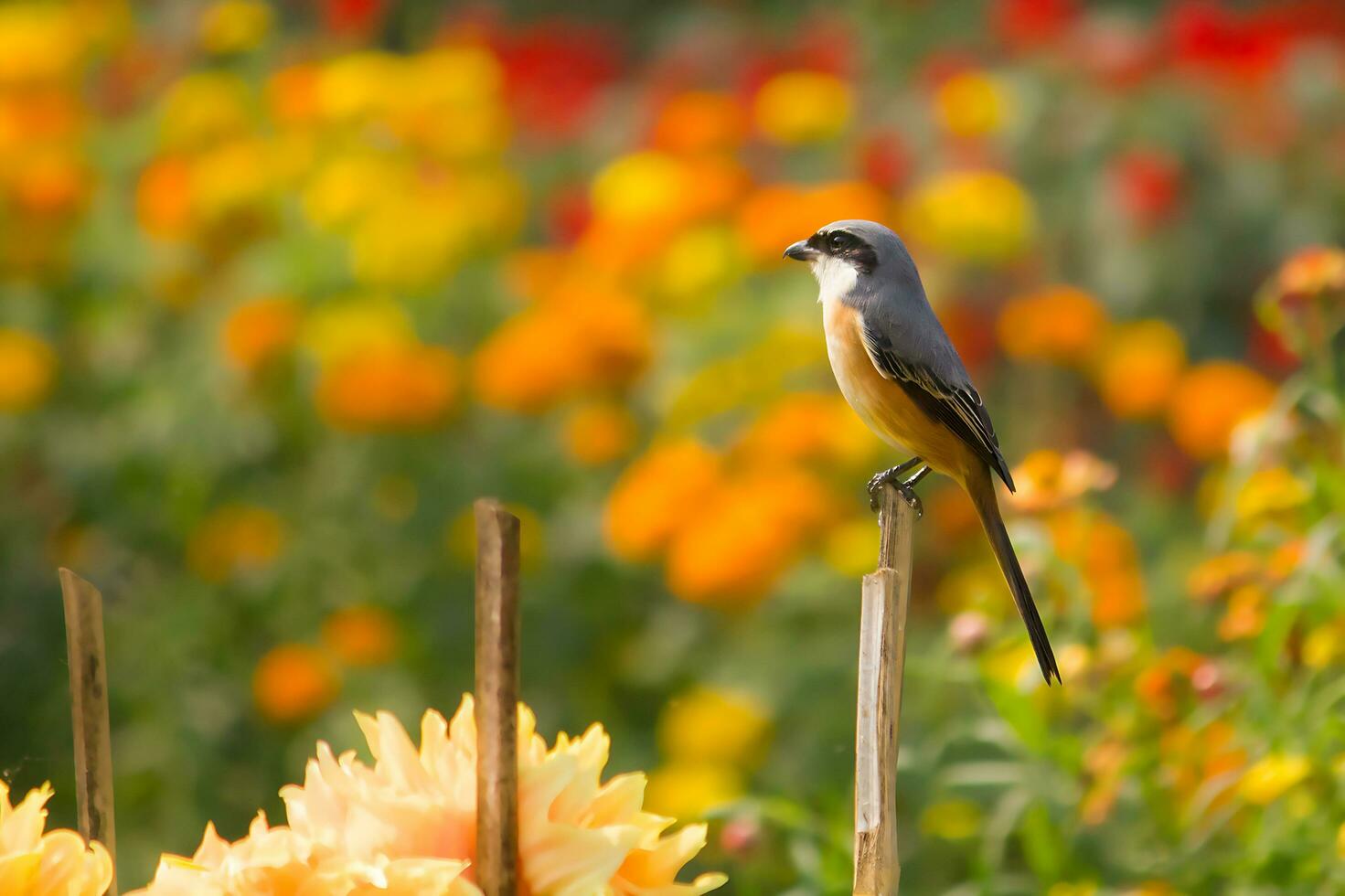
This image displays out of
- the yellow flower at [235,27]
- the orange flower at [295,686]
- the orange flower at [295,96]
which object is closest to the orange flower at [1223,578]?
the orange flower at [295,686]

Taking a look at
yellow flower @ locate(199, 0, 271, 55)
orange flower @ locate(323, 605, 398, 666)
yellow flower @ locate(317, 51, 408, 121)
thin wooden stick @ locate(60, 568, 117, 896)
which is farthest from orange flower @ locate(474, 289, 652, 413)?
thin wooden stick @ locate(60, 568, 117, 896)

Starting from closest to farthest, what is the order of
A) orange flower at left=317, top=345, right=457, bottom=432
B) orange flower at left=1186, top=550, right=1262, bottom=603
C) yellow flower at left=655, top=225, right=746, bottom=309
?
orange flower at left=1186, top=550, right=1262, bottom=603, orange flower at left=317, top=345, right=457, bottom=432, yellow flower at left=655, top=225, right=746, bottom=309

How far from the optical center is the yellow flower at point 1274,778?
131 cm

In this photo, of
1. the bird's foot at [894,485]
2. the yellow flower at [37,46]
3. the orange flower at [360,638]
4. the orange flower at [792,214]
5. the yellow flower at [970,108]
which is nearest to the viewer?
the bird's foot at [894,485]

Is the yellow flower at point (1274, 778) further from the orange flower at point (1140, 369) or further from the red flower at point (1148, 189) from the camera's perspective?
the red flower at point (1148, 189)

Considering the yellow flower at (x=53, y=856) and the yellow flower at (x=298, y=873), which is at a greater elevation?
the yellow flower at (x=53, y=856)

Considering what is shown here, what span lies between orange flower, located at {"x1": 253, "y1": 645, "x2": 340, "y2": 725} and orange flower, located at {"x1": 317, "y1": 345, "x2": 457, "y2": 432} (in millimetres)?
412

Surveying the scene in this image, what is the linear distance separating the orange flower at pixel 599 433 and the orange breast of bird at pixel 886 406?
52.1 inches

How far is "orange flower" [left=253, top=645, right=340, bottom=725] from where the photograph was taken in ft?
7.98

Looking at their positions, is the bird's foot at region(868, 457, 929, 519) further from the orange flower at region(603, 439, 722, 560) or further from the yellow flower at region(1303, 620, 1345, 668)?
the orange flower at region(603, 439, 722, 560)

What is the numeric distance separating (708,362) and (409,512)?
576 mm

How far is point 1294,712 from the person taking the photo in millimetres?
1493

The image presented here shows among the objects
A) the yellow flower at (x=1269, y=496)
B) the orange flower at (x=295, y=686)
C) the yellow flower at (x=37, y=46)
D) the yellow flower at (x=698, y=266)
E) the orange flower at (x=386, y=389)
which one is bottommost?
the yellow flower at (x=1269, y=496)

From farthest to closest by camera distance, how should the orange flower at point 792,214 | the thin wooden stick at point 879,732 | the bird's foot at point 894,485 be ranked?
the orange flower at point 792,214 → the bird's foot at point 894,485 → the thin wooden stick at point 879,732
